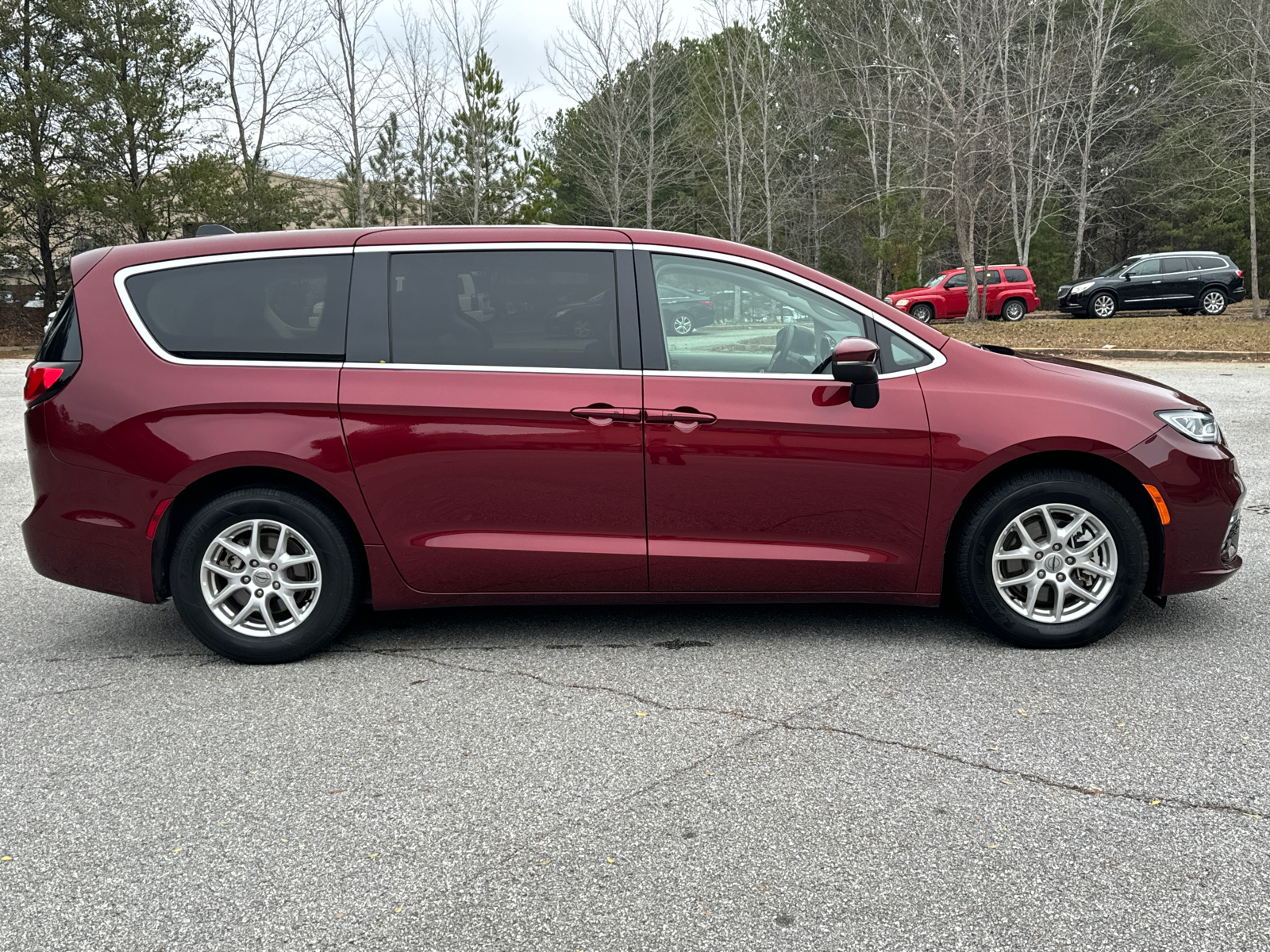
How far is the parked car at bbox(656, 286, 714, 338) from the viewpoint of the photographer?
448 centimetres

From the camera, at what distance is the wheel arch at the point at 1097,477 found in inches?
175

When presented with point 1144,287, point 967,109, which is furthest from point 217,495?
point 1144,287

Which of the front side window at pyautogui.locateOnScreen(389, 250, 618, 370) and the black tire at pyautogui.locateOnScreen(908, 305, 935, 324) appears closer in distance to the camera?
the front side window at pyautogui.locateOnScreen(389, 250, 618, 370)

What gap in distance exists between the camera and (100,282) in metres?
4.58

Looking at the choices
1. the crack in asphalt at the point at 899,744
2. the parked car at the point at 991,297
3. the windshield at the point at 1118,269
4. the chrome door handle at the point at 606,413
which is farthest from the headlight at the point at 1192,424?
the windshield at the point at 1118,269

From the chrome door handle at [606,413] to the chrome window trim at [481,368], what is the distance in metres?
0.15

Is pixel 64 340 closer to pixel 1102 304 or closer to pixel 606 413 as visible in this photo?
pixel 606 413

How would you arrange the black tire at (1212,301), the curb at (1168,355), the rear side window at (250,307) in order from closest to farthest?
the rear side window at (250,307)
the curb at (1168,355)
the black tire at (1212,301)

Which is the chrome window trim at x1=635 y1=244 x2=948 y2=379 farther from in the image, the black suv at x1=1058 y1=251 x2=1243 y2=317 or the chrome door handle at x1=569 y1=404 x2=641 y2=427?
the black suv at x1=1058 y1=251 x2=1243 y2=317

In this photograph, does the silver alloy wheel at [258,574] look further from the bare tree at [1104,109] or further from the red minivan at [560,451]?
the bare tree at [1104,109]

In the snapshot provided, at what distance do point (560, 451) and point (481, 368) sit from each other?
18.7 inches

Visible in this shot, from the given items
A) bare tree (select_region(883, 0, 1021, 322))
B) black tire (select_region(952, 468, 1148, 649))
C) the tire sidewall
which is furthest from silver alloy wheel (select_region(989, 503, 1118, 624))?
the tire sidewall

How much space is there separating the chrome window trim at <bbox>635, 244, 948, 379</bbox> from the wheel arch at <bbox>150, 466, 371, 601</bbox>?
141 centimetres

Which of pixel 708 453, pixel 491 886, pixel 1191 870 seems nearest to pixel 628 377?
pixel 708 453
